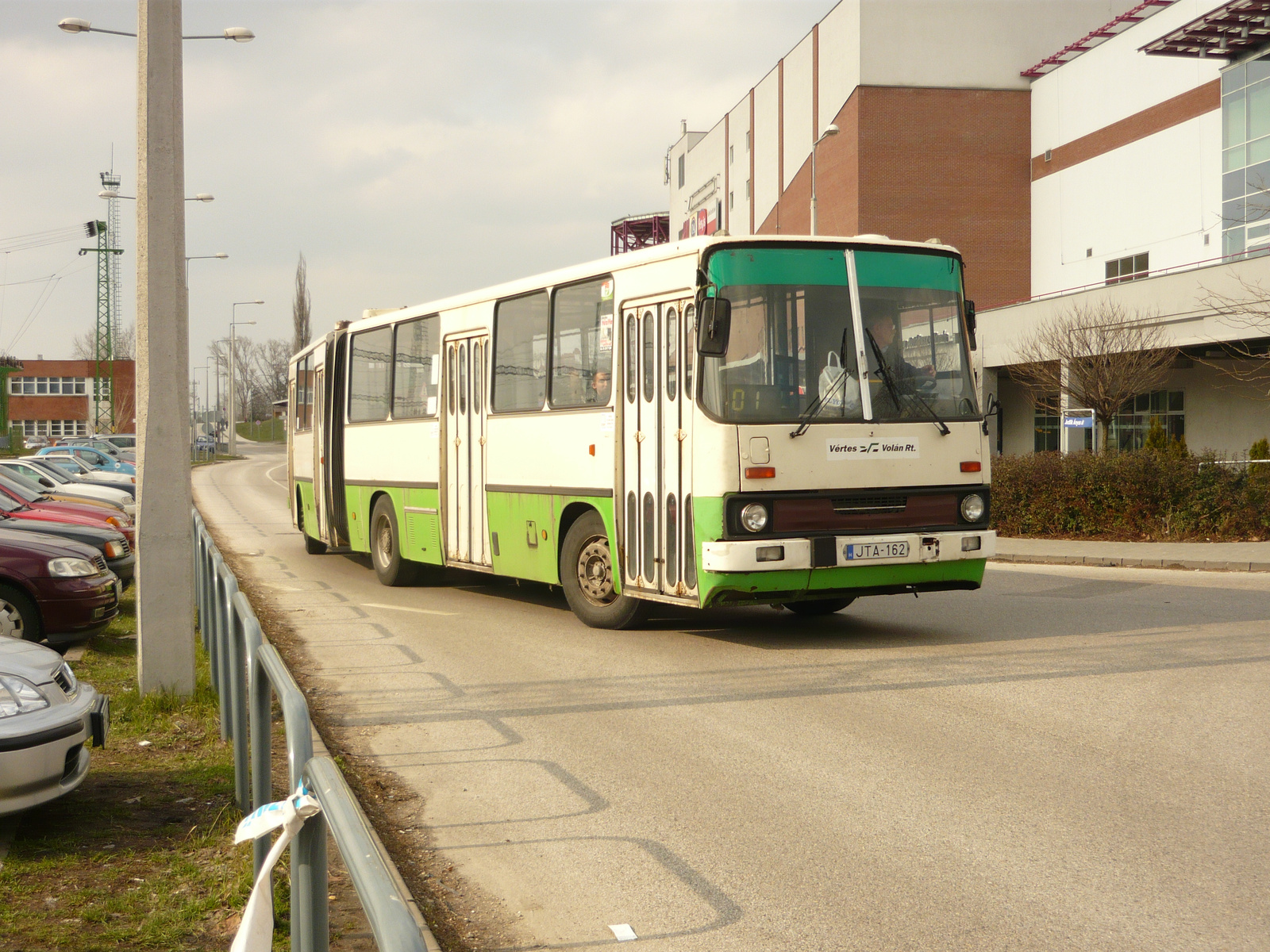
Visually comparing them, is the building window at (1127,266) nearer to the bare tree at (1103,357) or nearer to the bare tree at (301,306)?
the bare tree at (1103,357)

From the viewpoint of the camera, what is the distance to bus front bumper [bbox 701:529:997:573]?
9.12 metres

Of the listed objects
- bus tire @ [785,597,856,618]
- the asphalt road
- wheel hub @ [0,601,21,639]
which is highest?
wheel hub @ [0,601,21,639]

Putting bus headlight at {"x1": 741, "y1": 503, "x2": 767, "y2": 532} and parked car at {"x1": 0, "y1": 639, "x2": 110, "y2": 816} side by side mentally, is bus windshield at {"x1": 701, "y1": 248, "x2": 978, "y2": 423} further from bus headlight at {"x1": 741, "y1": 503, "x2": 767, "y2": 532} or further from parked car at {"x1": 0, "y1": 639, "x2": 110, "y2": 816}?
parked car at {"x1": 0, "y1": 639, "x2": 110, "y2": 816}

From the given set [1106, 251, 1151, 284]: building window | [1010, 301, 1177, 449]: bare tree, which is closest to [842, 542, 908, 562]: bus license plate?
[1010, 301, 1177, 449]: bare tree

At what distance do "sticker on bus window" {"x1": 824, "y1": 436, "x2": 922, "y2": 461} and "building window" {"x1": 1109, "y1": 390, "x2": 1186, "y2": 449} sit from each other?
2800 centimetres

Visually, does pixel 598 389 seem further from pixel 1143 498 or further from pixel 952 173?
pixel 952 173

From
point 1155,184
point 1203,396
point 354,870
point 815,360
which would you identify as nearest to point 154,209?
point 815,360

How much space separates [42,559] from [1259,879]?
8.85 metres

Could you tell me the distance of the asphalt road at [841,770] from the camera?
14.2 ft

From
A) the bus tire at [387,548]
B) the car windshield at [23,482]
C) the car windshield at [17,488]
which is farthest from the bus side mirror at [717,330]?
the car windshield at [23,482]

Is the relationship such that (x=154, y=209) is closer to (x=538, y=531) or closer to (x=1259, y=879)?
(x=538, y=531)

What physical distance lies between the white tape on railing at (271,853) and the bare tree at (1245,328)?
22644 mm

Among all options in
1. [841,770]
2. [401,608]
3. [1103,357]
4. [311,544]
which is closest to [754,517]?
[841,770]

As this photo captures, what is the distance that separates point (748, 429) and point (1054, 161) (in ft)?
138
